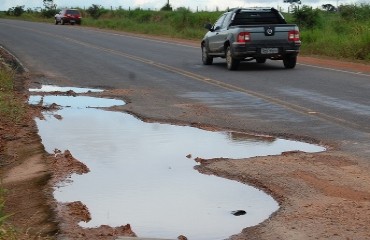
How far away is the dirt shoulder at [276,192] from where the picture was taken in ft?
20.9

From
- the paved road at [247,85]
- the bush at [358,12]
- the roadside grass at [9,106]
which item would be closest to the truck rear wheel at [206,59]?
the paved road at [247,85]

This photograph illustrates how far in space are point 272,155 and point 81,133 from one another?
3.14m

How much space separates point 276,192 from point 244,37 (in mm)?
15168

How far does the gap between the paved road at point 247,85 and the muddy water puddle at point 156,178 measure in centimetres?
107

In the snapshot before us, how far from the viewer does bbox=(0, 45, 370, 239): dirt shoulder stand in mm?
6375

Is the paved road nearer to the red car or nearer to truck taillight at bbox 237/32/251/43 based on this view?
truck taillight at bbox 237/32/251/43

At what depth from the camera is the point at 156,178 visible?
845 cm

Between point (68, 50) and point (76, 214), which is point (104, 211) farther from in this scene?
point (68, 50)

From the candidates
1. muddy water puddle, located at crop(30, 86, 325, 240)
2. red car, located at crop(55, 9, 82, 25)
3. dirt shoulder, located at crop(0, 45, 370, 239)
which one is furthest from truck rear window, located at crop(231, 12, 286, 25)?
red car, located at crop(55, 9, 82, 25)

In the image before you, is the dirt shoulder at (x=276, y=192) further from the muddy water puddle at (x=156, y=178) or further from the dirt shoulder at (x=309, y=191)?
the muddy water puddle at (x=156, y=178)

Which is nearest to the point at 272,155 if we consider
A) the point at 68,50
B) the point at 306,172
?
the point at 306,172

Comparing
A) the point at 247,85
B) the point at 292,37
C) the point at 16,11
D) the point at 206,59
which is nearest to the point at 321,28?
the point at 206,59

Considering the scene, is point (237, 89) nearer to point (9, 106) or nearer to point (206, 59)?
point (9, 106)

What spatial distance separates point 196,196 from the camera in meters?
7.64
